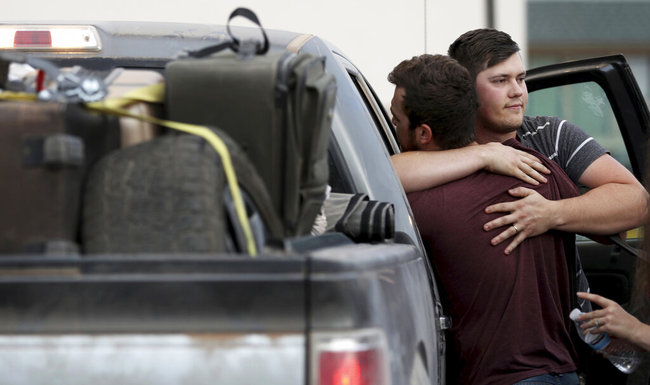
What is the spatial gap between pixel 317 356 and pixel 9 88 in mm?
1111

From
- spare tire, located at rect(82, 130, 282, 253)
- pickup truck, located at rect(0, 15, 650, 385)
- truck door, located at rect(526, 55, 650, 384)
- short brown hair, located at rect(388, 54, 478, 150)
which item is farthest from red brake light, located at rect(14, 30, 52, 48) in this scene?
truck door, located at rect(526, 55, 650, 384)

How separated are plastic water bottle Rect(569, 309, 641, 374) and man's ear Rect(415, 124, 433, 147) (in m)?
0.65

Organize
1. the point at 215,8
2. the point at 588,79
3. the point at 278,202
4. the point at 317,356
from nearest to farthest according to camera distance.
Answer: the point at 317,356, the point at 278,202, the point at 588,79, the point at 215,8

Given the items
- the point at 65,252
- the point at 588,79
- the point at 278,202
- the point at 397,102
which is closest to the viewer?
the point at 65,252

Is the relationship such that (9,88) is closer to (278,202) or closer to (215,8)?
(278,202)

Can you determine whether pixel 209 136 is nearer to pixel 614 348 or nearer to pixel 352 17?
pixel 614 348

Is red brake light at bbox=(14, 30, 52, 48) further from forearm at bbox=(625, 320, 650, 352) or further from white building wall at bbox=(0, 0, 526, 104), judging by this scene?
white building wall at bbox=(0, 0, 526, 104)

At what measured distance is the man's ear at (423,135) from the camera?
343 centimetres

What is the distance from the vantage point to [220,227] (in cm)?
199

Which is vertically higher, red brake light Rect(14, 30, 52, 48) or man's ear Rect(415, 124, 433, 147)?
red brake light Rect(14, 30, 52, 48)

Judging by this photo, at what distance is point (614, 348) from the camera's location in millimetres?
3447

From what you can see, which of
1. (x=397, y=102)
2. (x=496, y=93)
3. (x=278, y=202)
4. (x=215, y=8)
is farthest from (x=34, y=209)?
(x=215, y=8)

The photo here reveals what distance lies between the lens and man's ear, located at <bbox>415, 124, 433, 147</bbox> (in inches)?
135

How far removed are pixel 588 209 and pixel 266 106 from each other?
1.41 meters
